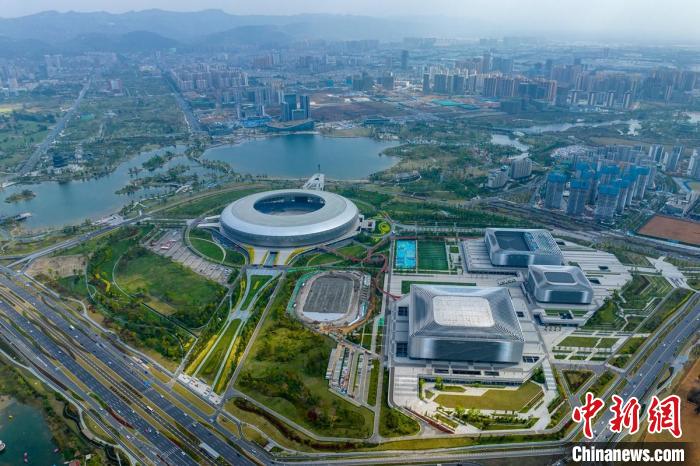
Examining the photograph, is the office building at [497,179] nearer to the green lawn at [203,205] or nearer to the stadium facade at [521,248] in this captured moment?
the stadium facade at [521,248]

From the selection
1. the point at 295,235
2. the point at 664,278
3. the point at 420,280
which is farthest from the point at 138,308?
the point at 664,278

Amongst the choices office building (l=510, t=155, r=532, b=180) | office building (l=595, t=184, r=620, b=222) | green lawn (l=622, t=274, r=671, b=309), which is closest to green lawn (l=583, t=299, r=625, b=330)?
green lawn (l=622, t=274, r=671, b=309)

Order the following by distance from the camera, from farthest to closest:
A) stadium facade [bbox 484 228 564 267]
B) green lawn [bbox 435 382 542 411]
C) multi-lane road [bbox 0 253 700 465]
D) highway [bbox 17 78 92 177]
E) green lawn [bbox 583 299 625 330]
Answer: highway [bbox 17 78 92 177] < stadium facade [bbox 484 228 564 267] < green lawn [bbox 583 299 625 330] < green lawn [bbox 435 382 542 411] < multi-lane road [bbox 0 253 700 465]

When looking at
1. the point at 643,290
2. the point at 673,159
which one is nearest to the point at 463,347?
the point at 643,290

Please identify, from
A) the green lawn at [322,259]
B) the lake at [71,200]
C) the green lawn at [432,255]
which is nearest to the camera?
the green lawn at [432,255]

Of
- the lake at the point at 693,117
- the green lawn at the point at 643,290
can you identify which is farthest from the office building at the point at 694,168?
the green lawn at the point at 643,290

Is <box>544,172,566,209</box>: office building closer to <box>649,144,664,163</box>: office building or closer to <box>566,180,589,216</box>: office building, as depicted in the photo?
<box>566,180,589,216</box>: office building

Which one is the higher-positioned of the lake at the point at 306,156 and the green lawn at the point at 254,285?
the lake at the point at 306,156
